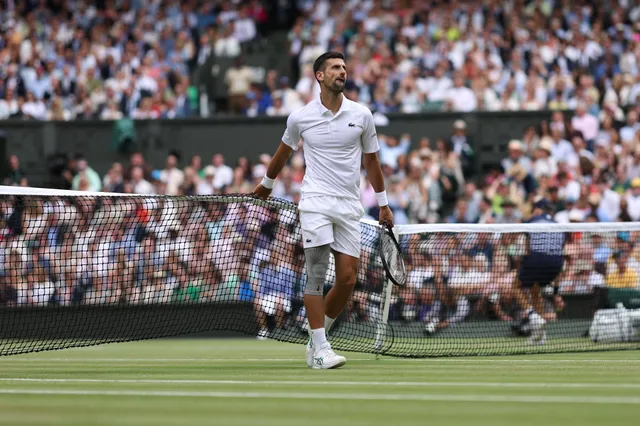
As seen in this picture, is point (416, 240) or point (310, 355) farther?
point (416, 240)

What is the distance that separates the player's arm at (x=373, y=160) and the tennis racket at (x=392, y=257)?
1.00 feet

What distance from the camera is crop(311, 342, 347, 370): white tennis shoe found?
9.48 meters

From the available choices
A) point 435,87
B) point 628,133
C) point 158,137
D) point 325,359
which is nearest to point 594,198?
point 628,133

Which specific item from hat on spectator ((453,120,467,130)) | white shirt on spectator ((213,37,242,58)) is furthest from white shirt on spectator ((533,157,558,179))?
white shirt on spectator ((213,37,242,58))

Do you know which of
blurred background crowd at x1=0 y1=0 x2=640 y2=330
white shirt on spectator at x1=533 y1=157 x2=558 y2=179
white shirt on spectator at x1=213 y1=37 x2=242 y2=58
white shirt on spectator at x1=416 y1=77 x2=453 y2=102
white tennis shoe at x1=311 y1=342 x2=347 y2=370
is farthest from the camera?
white shirt on spectator at x1=213 y1=37 x2=242 y2=58

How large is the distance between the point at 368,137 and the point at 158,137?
45.0ft

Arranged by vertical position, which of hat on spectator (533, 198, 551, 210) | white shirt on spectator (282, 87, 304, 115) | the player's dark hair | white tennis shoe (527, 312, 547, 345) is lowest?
white tennis shoe (527, 312, 547, 345)

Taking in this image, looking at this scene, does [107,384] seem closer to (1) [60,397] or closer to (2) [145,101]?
(1) [60,397]

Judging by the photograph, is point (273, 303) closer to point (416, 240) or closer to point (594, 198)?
point (416, 240)

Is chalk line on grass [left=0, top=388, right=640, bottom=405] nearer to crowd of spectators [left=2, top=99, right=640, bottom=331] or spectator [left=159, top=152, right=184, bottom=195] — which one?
crowd of spectators [left=2, top=99, right=640, bottom=331]

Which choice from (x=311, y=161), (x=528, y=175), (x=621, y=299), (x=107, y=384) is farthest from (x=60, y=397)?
(x=528, y=175)

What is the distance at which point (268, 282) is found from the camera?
46.8 feet

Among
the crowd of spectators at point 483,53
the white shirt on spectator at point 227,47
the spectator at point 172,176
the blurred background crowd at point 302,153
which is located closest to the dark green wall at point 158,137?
the blurred background crowd at point 302,153

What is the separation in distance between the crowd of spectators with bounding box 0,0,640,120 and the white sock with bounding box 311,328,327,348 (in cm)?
1302
